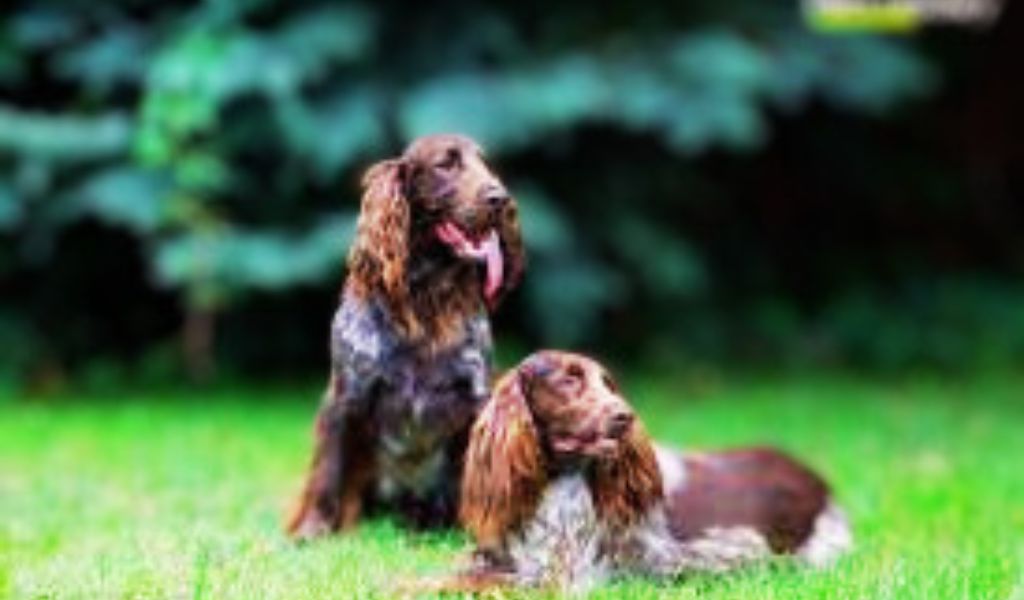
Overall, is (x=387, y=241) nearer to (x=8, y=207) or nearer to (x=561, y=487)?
(x=561, y=487)

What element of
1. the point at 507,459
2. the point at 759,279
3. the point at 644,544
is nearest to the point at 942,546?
the point at 644,544

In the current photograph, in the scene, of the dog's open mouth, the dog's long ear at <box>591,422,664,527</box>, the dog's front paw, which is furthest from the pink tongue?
the dog's front paw

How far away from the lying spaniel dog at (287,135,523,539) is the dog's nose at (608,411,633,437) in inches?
35.5

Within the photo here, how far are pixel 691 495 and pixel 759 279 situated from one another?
7.38 m

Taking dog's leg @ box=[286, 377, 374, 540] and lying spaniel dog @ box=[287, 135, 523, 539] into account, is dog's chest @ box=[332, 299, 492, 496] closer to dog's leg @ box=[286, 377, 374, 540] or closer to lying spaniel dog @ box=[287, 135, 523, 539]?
lying spaniel dog @ box=[287, 135, 523, 539]

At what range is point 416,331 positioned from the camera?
6.64 meters

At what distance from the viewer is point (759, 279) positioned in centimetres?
1391

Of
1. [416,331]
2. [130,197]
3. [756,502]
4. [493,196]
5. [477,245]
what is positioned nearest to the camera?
[493,196]

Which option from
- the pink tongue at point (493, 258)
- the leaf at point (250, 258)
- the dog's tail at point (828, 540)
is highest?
the leaf at point (250, 258)

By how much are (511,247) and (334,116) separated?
460cm

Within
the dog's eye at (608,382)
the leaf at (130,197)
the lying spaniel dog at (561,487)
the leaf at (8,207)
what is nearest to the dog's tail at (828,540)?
the lying spaniel dog at (561,487)

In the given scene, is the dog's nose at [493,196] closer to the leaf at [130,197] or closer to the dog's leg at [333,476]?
the dog's leg at [333,476]

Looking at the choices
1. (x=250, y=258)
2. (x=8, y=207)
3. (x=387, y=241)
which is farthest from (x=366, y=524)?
(x=8, y=207)

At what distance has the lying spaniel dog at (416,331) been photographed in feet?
21.4
